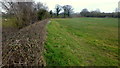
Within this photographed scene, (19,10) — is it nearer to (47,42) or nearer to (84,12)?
(47,42)

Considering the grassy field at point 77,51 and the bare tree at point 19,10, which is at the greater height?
the bare tree at point 19,10

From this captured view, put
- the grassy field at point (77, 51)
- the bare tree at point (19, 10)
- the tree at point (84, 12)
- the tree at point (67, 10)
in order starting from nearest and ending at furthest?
the grassy field at point (77, 51) < the bare tree at point (19, 10) < the tree at point (67, 10) < the tree at point (84, 12)

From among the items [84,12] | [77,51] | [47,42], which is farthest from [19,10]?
[84,12]

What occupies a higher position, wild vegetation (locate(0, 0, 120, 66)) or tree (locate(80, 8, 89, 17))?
tree (locate(80, 8, 89, 17))

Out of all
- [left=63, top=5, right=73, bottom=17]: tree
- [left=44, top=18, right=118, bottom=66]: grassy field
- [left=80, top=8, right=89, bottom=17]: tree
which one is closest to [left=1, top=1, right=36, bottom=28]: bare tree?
[left=44, top=18, right=118, bottom=66]: grassy field

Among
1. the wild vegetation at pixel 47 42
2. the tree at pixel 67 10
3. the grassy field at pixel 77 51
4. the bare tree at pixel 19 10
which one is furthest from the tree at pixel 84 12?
the grassy field at pixel 77 51

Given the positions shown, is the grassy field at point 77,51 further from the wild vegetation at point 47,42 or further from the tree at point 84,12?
the tree at point 84,12

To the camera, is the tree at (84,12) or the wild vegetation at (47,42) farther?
the tree at (84,12)

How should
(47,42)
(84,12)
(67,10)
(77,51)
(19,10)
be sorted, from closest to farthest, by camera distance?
1. (47,42)
2. (77,51)
3. (19,10)
4. (67,10)
5. (84,12)

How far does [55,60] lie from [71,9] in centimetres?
7517

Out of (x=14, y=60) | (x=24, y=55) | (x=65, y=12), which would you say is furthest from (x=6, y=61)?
(x=65, y=12)

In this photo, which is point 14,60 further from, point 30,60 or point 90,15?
point 90,15

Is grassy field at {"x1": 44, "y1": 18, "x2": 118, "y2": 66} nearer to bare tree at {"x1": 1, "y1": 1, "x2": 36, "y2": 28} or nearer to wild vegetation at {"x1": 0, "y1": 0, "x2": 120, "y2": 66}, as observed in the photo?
wild vegetation at {"x1": 0, "y1": 0, "x2": 120, "y2": 66}

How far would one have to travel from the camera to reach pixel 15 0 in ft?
43.6
